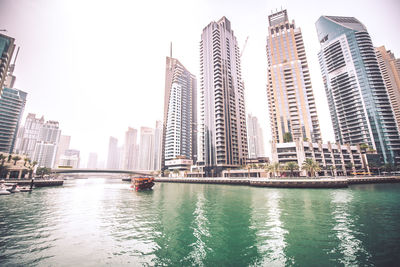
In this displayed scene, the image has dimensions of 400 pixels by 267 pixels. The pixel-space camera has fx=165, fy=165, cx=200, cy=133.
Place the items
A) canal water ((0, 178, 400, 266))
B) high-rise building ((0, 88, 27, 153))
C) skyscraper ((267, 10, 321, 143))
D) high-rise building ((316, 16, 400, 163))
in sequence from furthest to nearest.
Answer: high-rise building ((0, 88, 27, 153))
high-rise building ((316, 16, 400, 163))
skyscraper ((267, 10, 321, 143))
canal water ((0, 178, 400, 266))

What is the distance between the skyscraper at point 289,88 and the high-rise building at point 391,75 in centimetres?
12009

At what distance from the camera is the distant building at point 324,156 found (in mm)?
94938

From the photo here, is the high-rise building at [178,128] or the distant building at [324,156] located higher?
the high-rise building at [178,128]

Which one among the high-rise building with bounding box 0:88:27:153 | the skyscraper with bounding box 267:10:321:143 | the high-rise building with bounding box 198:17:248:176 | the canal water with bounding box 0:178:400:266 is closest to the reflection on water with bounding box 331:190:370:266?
the canal water with bounding box 0:178:400:266

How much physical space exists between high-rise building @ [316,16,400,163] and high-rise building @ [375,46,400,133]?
204 feet

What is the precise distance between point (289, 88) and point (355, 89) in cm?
6231

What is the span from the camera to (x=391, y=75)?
586 ft

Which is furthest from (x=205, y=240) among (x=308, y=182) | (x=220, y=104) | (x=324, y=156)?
(x=220, y=104)

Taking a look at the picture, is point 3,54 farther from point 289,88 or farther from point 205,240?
point 289,88

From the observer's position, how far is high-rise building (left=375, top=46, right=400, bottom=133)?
165375mm

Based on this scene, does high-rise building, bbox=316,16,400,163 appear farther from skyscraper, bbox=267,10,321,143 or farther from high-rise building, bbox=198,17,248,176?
high-rise building, bbox=198,17,248,176

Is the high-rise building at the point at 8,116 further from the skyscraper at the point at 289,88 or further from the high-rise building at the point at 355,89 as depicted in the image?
the high-rise building at the point at 355,89

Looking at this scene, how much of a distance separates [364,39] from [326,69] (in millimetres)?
31548

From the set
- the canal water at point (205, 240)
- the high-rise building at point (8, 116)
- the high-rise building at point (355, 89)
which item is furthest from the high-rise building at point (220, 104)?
the high-rise building at point (8, 116)
